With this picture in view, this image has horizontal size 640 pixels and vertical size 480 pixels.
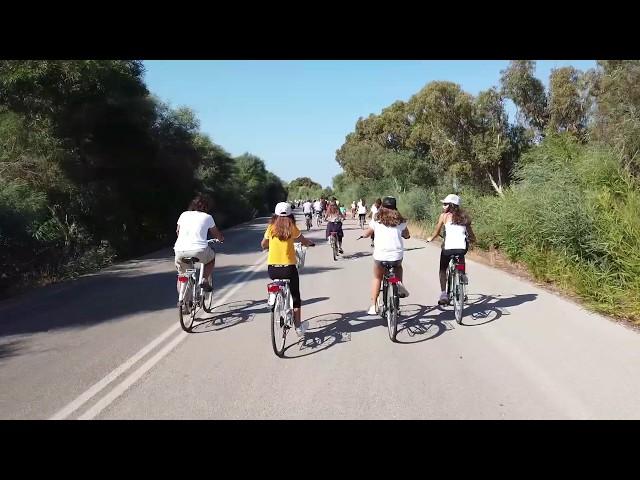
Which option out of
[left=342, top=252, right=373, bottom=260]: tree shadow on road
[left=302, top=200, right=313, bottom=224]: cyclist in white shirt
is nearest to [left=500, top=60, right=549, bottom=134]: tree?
[left=302, top=200, right=313, bottom=224]: cyclist in white shirt

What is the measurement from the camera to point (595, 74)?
89.4ft

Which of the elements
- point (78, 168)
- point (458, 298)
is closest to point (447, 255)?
point (458, 298)

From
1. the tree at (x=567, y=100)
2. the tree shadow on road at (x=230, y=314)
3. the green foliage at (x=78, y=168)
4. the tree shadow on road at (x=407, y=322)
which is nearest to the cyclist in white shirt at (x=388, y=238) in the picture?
the tree shadow on road at (x=407, y=322)

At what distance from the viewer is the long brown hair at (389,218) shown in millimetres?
7109

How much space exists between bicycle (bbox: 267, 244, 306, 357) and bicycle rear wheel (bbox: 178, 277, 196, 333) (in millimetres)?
1692

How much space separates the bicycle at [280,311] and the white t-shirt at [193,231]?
6.27ft

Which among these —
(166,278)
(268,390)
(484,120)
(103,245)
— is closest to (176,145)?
(103,245)

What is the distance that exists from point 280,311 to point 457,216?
10.9 feet

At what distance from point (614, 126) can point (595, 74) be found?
13217 mm

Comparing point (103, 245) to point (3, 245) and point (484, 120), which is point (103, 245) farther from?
point (484, 120)

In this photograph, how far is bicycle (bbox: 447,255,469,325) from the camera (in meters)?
7.46

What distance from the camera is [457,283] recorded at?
24.8ft

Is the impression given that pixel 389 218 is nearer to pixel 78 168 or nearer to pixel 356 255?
pixel 356 255

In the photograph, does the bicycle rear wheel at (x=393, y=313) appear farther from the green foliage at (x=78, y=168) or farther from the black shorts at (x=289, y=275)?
the green foliage at (x=78, y=168)
